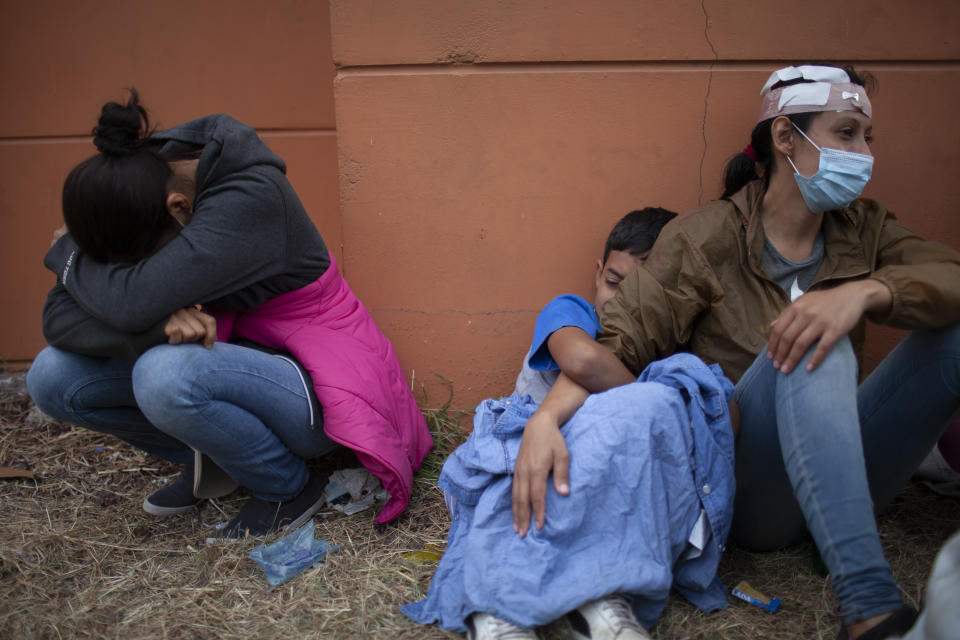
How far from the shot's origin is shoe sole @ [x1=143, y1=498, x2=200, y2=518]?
2348 millimetres

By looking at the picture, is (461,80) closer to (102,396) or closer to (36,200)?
(102,396)

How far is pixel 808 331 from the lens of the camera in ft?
5.06

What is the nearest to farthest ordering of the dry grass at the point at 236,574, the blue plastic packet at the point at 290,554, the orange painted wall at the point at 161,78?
the dry grass at the point at 236,574
the blue plastic packet at the point at 290,554
the orange painted wall at the point at 161,78

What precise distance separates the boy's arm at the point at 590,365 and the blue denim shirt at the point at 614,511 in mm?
171

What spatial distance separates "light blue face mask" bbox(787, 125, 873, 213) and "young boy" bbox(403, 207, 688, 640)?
52 centimetres

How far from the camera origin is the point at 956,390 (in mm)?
1628

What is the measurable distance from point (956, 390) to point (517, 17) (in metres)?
1.80

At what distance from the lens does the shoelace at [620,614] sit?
59.8 inches

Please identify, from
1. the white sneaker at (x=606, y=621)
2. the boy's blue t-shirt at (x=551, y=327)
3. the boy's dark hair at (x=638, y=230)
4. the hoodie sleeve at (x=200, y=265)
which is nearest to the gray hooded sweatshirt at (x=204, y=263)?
the hoodie sleeve at (x=200, y=265)

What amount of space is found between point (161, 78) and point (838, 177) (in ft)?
9.78

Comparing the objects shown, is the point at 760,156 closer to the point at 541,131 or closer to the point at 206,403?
the point at 541,131

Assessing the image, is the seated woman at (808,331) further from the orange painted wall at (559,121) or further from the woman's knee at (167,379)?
the woman's knee at (167,379)

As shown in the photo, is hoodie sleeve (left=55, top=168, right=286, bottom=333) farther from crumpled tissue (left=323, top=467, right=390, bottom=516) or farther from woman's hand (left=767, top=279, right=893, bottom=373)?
woman's hand (left=767, top=279, right=893, bottom=373)

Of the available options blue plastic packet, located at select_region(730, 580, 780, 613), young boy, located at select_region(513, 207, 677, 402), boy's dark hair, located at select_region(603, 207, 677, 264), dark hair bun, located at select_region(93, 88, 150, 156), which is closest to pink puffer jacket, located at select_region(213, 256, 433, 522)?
young boy, located at select_region(513, 207, 677, 402)
